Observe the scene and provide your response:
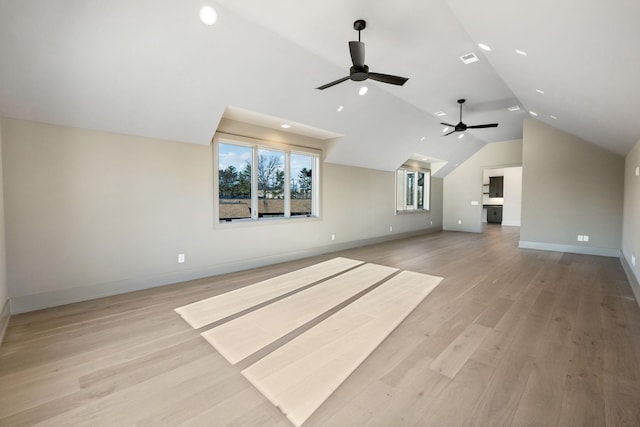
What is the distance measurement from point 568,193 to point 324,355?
7201mm

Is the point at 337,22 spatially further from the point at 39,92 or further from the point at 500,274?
the point at 500,274

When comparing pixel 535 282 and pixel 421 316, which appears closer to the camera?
pixel 421 316

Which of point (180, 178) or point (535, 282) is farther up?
point (180, 178)

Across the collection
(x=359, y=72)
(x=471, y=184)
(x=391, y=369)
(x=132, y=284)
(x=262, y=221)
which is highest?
(x=359, y=72)

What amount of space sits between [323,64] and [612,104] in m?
3.42

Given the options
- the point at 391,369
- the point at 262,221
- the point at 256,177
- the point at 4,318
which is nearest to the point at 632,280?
the point at 391,369

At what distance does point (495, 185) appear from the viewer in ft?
40.6

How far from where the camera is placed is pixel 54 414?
5.25 ft

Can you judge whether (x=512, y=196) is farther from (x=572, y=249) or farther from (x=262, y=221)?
(x=262, y=221)

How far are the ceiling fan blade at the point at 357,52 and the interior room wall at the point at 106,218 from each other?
2.72 meters

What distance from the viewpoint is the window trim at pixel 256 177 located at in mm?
4496

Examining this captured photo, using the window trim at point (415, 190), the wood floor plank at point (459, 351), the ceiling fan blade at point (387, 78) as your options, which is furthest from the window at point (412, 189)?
the wood floor plank at point (459, 351)

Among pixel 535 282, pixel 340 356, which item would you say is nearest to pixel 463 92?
pixel 535 282

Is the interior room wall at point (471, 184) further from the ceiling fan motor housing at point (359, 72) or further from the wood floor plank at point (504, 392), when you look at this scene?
the wood floor plank at point (504, 392)
